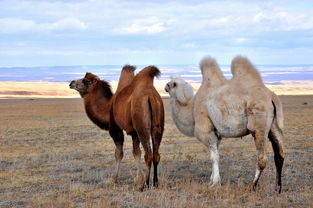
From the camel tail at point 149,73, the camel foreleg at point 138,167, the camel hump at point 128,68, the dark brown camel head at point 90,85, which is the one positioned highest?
the camel hump at point 128,68

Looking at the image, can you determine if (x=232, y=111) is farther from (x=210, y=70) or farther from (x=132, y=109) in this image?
(x=132, y=109)

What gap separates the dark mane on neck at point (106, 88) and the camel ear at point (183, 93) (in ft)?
5.31

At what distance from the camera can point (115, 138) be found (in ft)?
38.1

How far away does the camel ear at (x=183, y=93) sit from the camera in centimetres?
1125

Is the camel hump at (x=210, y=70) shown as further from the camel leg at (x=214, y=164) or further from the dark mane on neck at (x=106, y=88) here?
the dark mane on neck at (x=106, y=88)

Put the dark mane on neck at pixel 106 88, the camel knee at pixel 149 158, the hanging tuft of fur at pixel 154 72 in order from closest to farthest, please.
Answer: the camel knee at pixel 149 158, the hanging tuft of fur at pixel 154 72, the dark mane on neck at pixel 106 88

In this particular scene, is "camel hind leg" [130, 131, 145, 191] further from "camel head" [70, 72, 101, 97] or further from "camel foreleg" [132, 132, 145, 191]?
"camel head" [70, 72, 101, 97]

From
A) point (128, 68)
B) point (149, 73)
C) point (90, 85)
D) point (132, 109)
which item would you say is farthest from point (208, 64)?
point (90, 85)

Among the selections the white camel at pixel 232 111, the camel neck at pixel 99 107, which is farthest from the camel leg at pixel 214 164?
the camel neck at pixel 99 107

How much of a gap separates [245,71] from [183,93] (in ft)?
4.76

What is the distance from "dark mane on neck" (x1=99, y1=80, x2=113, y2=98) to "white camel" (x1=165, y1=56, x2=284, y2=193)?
156cm

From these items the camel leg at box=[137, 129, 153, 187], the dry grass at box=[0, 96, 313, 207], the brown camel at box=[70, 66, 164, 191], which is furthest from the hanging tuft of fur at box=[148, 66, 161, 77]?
the dry grass at box=[0, 96, 313, 207]

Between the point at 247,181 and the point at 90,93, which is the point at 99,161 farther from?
the point at 247,181

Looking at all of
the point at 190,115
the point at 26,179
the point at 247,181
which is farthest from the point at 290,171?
the point at 26,179
